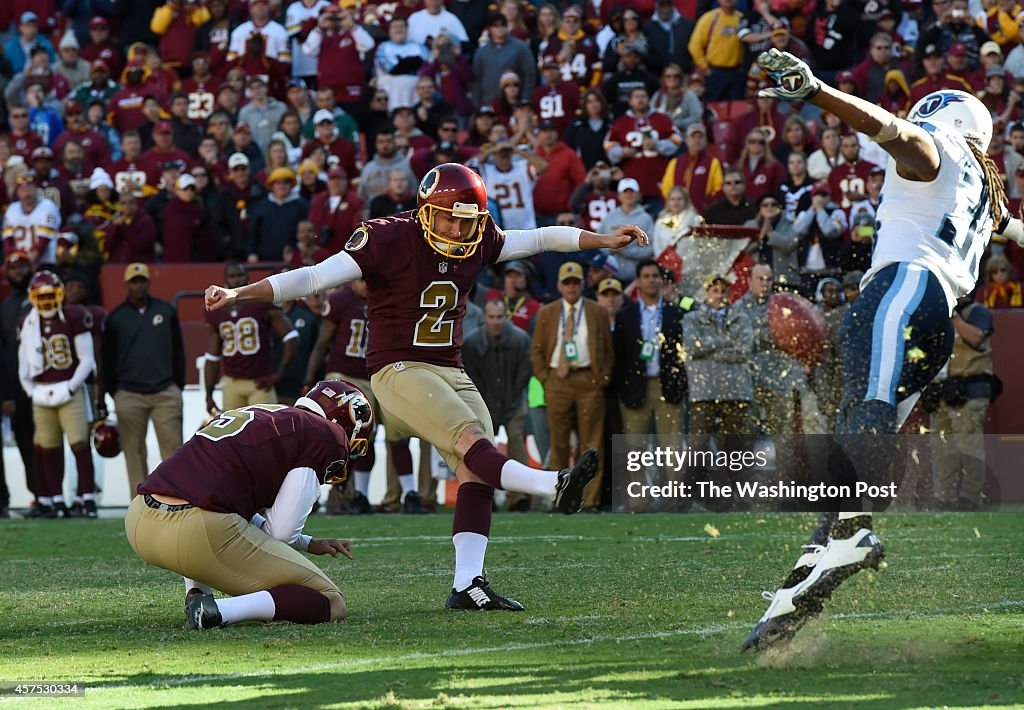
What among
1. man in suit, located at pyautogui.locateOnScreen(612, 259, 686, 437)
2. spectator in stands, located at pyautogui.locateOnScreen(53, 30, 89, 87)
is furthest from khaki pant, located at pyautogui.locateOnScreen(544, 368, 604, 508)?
spectator in stands, located at pyautogui.locateOnScreen(53, 30, 89, 87)

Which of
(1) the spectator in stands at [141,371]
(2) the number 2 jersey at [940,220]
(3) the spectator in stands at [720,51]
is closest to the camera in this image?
(2) the number 2 jersey at [940,220]

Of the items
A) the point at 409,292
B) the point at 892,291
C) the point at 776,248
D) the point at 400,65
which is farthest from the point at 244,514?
the point at 400,65

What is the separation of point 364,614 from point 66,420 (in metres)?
7.43

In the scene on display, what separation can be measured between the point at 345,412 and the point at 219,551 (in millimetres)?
742

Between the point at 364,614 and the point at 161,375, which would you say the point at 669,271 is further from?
the point at 364,614

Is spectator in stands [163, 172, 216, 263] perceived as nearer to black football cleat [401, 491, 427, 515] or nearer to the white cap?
the white cap

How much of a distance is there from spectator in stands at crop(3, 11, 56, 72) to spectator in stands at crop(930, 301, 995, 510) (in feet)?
42.4

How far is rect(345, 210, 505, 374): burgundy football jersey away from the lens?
6.60m

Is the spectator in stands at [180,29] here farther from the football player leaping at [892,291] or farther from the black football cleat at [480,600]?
the football player leaping at [892,291]

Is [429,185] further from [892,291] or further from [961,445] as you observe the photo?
[961,445]

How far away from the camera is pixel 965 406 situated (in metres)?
12.3

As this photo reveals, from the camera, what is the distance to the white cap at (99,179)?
1672 cm

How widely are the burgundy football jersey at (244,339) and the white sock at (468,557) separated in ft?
21.9

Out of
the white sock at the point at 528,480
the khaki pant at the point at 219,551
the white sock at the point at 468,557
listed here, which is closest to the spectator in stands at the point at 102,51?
the white sock at the point at 468,557
